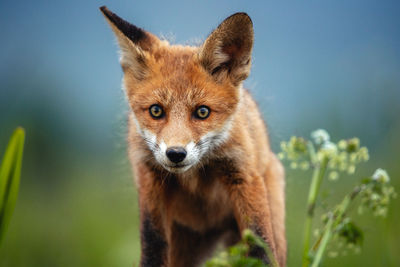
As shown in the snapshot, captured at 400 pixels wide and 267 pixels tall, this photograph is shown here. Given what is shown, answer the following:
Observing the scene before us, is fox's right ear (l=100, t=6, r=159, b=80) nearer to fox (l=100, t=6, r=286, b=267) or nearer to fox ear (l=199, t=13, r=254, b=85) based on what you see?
fox (l=100, t=6, r=286, b=267)

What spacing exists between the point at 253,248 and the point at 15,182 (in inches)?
76.0

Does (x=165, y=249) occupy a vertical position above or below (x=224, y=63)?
below

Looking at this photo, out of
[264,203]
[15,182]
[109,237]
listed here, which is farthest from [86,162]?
[15,182]

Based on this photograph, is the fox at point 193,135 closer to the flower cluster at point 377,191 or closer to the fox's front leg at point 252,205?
the fox's front leg at point 252,205

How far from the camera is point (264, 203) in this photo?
12.5ft

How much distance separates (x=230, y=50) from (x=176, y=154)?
1083mm

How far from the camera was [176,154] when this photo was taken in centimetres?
314

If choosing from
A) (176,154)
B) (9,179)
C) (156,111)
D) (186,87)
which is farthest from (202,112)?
(9,179)

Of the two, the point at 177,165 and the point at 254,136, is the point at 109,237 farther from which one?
the point at 177,165

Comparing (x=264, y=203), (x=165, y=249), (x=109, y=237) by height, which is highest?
(x=264, y=203)

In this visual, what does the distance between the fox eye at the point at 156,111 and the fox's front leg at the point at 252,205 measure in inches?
32.2

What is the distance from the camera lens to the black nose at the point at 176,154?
3.13 metres

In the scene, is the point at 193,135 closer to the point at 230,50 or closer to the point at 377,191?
the point at 230,50

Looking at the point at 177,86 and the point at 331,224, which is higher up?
the point at 177,86
